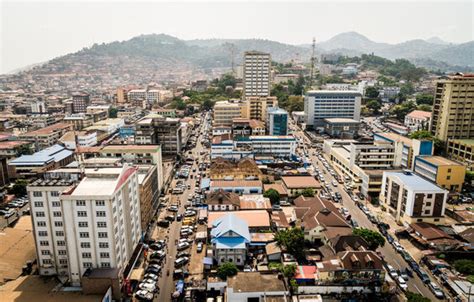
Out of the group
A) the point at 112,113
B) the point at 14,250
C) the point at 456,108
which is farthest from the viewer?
the point at 112,113

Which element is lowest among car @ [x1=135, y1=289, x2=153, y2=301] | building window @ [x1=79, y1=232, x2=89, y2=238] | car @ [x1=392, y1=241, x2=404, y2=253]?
car @ [x1=135, y1=289, x2=153, y2=301]

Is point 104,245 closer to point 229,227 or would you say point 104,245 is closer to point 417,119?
point 229,227

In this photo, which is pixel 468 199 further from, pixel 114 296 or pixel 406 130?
pixel 114 296

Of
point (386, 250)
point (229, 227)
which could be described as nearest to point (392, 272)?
point (386, 250)

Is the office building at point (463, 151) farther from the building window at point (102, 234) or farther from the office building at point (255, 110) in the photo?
the building window at point (102, 234)

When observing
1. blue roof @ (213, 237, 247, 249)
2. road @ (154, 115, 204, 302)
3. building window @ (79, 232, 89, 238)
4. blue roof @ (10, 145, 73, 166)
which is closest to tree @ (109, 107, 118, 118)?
blue roof @ (10, 145, 73, 166)

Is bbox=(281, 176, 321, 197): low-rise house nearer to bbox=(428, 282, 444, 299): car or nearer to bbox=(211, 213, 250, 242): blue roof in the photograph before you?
bbox=(211, 213, 250, 242): blue roof
